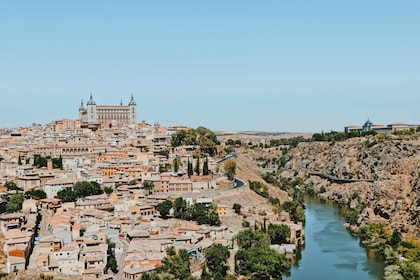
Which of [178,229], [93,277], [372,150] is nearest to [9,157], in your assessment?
[178,229]

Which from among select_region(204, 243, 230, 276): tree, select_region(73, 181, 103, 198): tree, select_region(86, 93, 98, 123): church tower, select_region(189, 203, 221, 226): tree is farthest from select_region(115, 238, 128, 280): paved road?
select_region(86, 93, 98, 123): church tower

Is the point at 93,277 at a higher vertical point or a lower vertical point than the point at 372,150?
lower

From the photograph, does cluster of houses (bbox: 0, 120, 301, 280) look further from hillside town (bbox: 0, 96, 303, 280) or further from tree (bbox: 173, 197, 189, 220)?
tree (bbox: 173, 197, 189, 220)

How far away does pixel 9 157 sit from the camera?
37250 mm

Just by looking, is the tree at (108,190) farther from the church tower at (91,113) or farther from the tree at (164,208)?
the church tower at (91,113)

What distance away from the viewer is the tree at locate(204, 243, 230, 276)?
773 inches

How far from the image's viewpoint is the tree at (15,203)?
80.7 ft

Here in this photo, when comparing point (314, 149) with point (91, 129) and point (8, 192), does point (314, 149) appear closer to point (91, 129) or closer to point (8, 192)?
point (91, 129)

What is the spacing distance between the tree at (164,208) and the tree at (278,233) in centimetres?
474

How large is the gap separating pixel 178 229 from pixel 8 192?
10.3 metres

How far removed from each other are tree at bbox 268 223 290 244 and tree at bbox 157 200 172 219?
4.74 metres

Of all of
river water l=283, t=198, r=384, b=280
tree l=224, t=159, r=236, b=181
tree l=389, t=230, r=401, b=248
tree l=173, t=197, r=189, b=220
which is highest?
tree l=224, t=159, r=236, b=181

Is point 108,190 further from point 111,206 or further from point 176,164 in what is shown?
point 176,164

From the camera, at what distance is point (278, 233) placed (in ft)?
80.6
